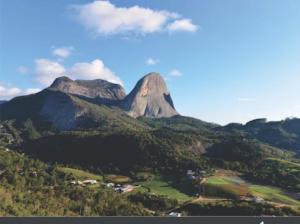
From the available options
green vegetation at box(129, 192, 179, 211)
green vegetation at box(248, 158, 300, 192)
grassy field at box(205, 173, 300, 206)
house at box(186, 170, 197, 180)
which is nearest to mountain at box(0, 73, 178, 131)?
house at box(186, 170, 197, 180)

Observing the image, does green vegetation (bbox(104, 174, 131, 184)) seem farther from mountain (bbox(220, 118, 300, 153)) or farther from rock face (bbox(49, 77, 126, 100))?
rock face (bbox(49, 77, 126, 100))

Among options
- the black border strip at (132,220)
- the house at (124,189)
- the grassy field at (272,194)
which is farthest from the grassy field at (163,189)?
the black border strip at (132,220)

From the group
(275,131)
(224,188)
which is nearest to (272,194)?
(224,188)

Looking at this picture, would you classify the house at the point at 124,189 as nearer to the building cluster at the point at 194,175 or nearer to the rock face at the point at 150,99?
the building cluster at the point at 194,175

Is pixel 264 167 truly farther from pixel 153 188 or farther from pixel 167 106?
pixel 167 106

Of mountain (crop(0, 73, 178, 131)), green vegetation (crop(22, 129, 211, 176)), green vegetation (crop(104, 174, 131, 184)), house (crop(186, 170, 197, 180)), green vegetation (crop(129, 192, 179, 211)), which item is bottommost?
green vegetation (crop(129, 192, 179, 211))

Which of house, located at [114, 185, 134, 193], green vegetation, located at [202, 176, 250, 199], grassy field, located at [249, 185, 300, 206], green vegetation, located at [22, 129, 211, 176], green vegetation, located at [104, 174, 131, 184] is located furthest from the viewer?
green vegetation, located at [22, 129, 211, 176]

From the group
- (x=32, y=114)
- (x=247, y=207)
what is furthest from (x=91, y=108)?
(x=247, y=207)

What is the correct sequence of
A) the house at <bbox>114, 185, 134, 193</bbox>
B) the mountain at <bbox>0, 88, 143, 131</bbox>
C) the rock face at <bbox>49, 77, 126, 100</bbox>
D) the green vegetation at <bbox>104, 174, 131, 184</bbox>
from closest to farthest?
the house at <bbox>114, 185, 134, 193</bbox>
the green vegetation at <bbox>104, 174, 131, 184</bbox>
the mountain at <bbox>0, 88, 143, 131</bbox>
the rock face at <bbox>49, 77, 126, 100</bbox>
